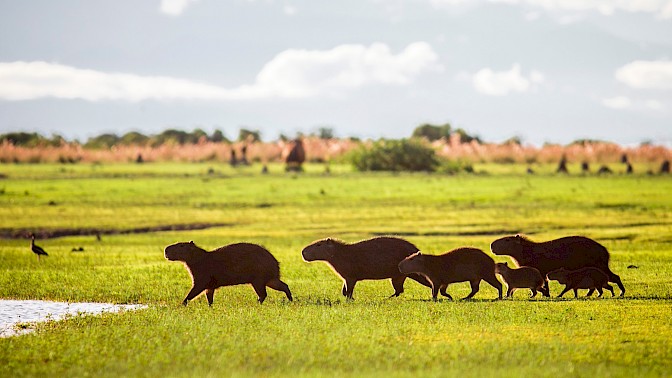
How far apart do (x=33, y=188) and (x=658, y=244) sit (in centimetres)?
3100

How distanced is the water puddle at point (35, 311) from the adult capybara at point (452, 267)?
4.38 metres

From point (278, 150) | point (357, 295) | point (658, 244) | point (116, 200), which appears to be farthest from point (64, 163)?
point (357, 295)

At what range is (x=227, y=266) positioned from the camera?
16.8 m

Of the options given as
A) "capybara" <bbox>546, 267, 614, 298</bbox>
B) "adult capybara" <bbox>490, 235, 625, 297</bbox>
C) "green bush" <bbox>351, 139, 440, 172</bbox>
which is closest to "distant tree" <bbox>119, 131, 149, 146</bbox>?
"green bush" <bbox>351, 139, 440, 172</bbox>

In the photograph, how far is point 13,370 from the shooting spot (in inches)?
465

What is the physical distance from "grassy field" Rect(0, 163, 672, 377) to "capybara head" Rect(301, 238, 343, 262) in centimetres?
70

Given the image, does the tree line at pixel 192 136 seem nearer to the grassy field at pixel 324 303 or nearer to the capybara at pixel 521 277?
the grassy field at pixel 324 303

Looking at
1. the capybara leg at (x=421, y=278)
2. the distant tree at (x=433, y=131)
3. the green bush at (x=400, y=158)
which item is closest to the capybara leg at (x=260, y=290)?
the capybara leg at (x=421, y=278)

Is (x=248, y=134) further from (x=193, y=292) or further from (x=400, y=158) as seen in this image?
(x=193, y=292)

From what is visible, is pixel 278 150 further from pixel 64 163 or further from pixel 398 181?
pixel 398 181

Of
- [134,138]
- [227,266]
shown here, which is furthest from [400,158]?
[134,138]

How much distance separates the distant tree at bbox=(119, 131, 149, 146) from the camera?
437ft

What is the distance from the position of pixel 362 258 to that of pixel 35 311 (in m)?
5.24

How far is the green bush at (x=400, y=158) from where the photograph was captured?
74062mm
